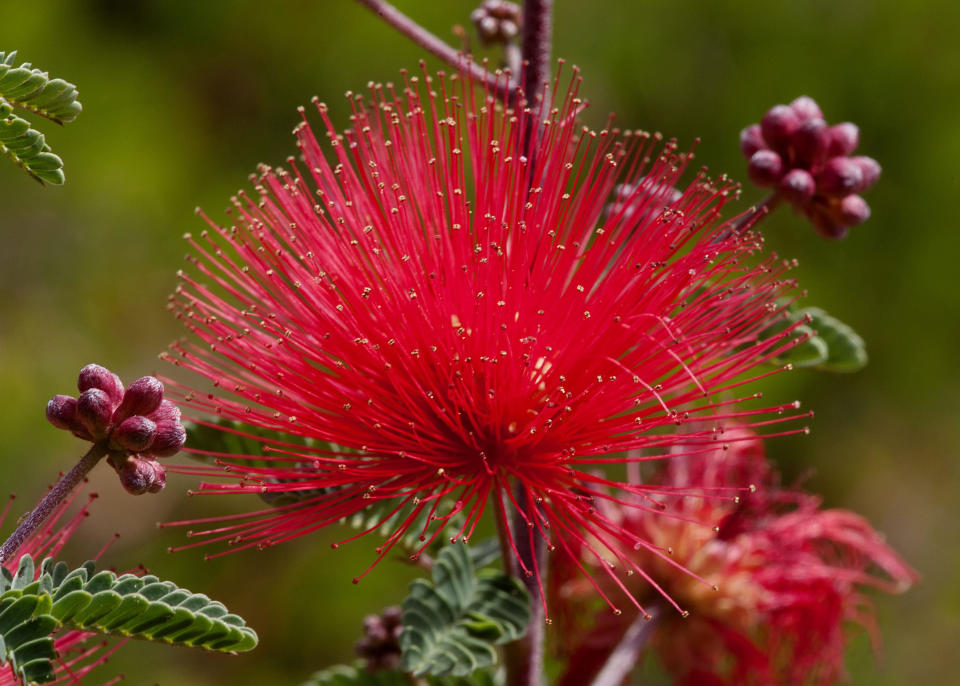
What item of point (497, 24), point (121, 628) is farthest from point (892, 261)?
point (121, 628)

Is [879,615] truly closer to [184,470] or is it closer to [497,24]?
[497,24]

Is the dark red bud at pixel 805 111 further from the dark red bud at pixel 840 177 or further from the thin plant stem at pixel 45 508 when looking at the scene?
the thin plant stem at pixel 45 508

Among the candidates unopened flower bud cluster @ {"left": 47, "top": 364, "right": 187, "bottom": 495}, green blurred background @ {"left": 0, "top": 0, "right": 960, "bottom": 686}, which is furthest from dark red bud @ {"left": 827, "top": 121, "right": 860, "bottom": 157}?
green blurred background @ {"left": 0, "top": 0, "right": 960, "bottom": 686}

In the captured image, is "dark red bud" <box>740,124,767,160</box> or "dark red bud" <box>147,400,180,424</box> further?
"dark red bud" <box>740,124,767,160</box>

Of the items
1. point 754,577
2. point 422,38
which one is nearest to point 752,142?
point 422,38

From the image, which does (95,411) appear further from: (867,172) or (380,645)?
(867,172)

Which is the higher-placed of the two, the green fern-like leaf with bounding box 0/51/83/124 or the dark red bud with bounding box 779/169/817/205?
the dark red bud with bounding box 779/169/817/205

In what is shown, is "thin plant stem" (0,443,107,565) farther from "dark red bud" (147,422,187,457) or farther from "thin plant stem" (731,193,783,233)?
"thin plant stem" (731,193,783,233)
